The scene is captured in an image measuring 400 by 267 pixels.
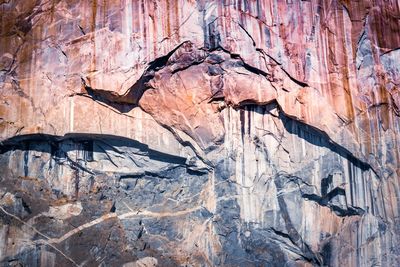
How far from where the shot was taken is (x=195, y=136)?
10633mm

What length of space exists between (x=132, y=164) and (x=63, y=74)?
1898 mm

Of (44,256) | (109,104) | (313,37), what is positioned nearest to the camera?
(44,256)

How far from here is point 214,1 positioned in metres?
10.9

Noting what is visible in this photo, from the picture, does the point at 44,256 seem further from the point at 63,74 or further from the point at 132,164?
the point at 63,74

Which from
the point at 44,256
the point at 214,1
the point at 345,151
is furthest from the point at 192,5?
the point at 44,256

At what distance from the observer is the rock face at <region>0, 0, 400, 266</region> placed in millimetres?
10180

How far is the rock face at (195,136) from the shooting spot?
33.4 ft

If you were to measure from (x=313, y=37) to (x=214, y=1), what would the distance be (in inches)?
74.8

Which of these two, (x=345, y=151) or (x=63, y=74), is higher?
(x=63, y=74)

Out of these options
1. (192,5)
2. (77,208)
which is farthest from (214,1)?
(77,208)

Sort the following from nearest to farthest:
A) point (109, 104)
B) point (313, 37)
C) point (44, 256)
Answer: point (44, 256), point (109, 104), point (313, 37)

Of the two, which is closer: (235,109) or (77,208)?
(77,208)

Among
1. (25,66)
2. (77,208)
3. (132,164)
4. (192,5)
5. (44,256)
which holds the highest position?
(192,5)

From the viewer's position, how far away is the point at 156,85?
10633 mm
